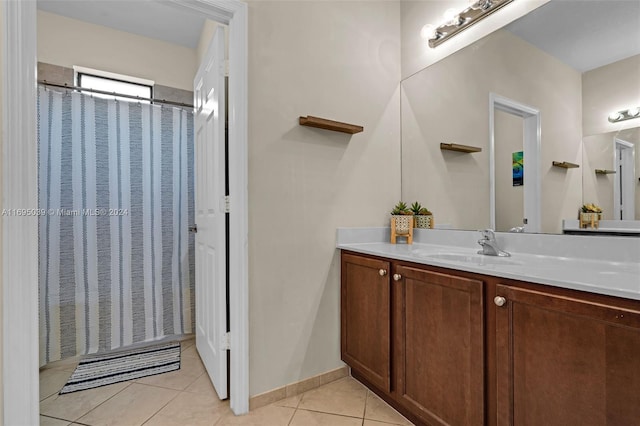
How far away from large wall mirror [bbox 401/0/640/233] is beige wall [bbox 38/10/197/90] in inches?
83.8

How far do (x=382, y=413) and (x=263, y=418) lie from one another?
62 cm

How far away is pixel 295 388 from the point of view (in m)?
1.84

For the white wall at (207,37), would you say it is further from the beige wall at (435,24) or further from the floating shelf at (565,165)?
the floating shelf at (565,165)

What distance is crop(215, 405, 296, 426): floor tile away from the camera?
5.19 feet

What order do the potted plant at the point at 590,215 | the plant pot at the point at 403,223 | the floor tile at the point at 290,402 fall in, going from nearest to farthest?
the potted plant at the point at 590,215, the floor tile at the point at 290,402, the plant pot at the point at 403,223

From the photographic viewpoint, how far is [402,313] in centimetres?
152

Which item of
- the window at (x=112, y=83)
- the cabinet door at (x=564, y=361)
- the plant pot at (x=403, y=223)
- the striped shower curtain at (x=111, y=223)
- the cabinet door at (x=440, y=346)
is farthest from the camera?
the window at (x=112, y=83)

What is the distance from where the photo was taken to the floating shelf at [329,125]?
5.98 feet

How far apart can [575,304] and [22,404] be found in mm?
2019

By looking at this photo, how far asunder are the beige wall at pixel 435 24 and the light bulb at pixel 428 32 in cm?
3

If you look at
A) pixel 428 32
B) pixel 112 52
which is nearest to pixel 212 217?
pixel 428 32

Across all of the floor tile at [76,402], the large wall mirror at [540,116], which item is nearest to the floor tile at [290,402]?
the floor tile at [76,402]

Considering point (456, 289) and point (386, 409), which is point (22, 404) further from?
point (456, 289)

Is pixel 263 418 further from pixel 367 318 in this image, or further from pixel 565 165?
pixel 565 165
